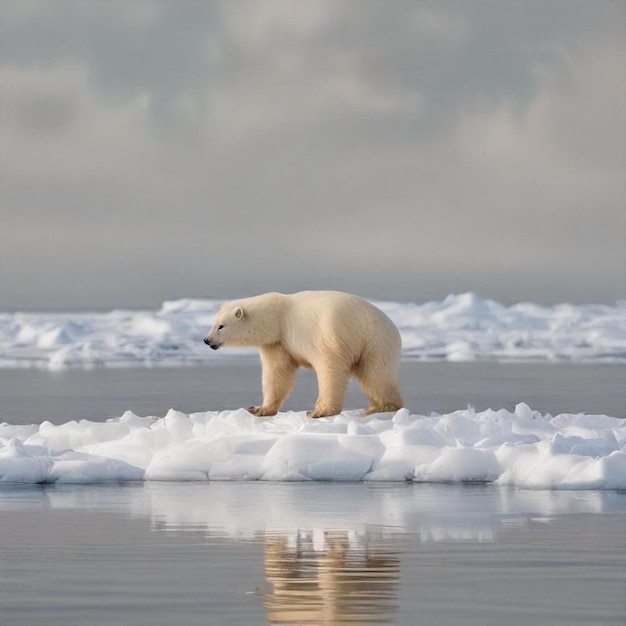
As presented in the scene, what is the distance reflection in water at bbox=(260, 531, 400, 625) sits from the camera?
5.49 metres

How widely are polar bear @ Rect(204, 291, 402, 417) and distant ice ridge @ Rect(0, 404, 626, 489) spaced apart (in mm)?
914

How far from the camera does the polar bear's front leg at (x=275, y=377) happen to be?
41.5 feet

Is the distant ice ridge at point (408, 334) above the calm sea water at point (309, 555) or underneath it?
above

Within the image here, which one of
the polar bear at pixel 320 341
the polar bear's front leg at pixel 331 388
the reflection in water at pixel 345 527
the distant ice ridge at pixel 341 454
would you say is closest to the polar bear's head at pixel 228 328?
the polar bear at pixel 320 341

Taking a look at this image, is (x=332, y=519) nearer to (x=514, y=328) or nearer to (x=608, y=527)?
(x=608, y=527)

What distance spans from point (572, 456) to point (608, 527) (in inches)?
87.1

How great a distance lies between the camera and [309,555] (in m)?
6.85

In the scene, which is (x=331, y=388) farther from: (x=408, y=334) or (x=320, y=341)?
(x=408, y=334)

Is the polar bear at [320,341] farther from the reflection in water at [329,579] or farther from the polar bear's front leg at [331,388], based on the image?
the reflection in water at [329,579]

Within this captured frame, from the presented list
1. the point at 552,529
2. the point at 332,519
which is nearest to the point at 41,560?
the point at 332,519

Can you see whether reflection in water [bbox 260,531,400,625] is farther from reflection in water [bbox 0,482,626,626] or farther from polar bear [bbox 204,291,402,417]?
polar bear [bbox 204,291,402,417]

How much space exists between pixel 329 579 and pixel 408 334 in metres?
34.2

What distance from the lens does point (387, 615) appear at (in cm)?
546

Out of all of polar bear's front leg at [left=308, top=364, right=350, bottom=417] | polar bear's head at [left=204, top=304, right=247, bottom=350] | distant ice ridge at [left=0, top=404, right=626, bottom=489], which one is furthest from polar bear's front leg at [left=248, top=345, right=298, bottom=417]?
distant ice ridge at [left=0, top=404, right=626, bottom=489]
